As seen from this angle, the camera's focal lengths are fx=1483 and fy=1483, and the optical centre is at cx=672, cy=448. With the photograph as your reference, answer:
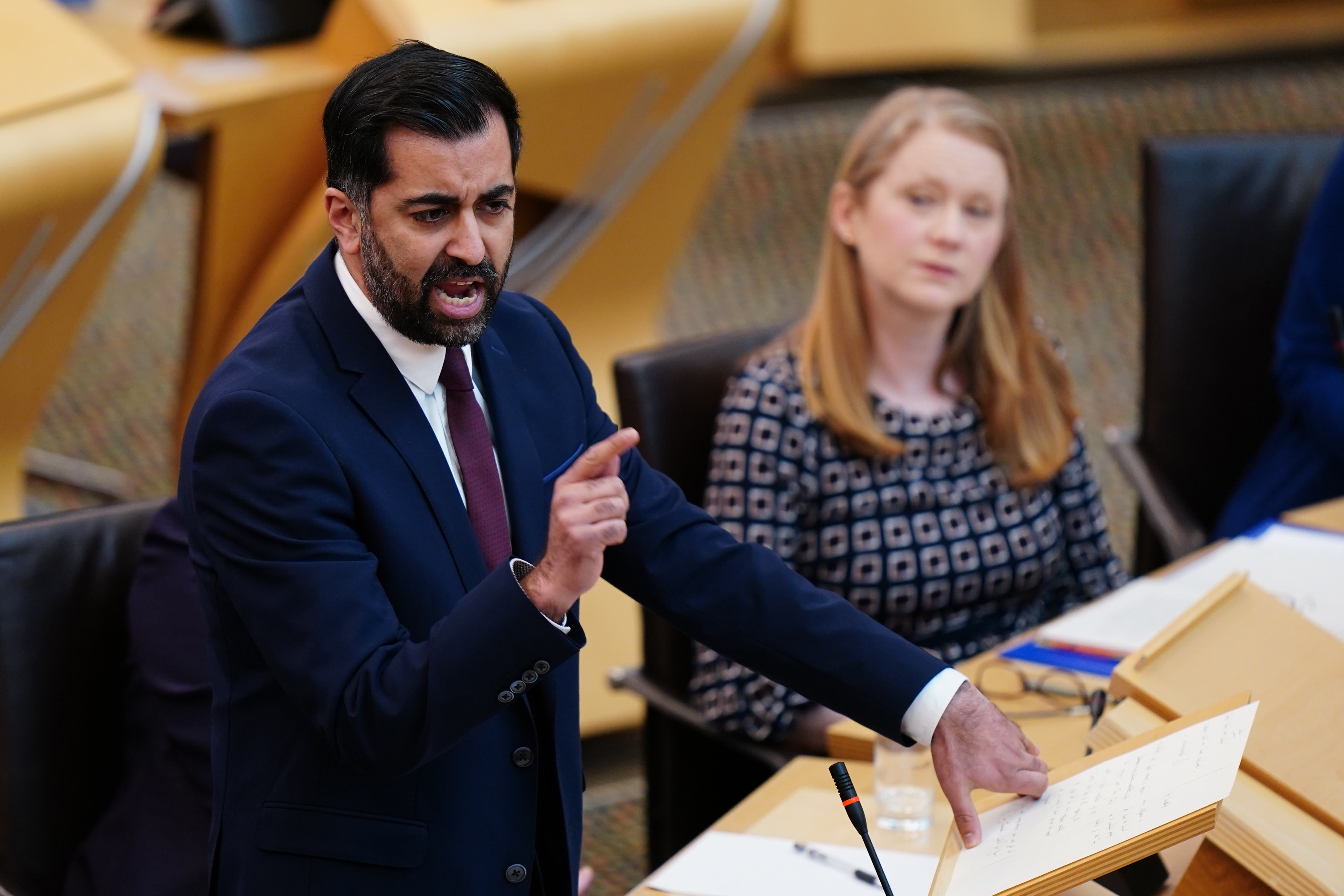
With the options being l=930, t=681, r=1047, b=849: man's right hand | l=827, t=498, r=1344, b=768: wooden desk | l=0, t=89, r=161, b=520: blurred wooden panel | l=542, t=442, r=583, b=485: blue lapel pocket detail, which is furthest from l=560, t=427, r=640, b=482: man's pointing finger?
l=0, t=89, r=161, b=520: blurred wooden panel

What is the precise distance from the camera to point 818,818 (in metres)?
1.49

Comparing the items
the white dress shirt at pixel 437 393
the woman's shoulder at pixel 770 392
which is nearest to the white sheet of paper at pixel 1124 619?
the woman's shoulder at pixel 770 392

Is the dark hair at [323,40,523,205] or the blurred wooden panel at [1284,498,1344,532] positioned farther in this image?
the blurred wooden panel at [1284,498,1344,532]

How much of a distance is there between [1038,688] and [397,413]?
0.88m

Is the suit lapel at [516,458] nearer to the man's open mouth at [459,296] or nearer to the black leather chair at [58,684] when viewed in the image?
the man's open mouth at [459,296]

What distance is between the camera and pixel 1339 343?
78.9 inches

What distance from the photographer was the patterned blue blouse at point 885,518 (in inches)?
76.8

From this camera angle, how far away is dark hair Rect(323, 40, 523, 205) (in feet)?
3.49

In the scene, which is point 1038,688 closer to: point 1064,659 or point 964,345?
point 1064,659

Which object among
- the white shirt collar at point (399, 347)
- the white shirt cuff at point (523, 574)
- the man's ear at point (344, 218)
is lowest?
the white shirt cuff at point (523, 574)

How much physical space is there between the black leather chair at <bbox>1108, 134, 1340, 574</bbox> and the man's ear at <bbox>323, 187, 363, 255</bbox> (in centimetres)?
172

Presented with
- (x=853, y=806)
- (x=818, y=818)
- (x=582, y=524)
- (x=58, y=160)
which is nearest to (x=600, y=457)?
(x=582, y=524)

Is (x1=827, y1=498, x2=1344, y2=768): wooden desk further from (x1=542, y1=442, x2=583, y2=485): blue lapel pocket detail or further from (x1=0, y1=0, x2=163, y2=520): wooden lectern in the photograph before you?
(x1=0, y1=0, x2=163, y2=520): wooden lectern

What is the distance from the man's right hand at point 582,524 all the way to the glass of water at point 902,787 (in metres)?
0.54
